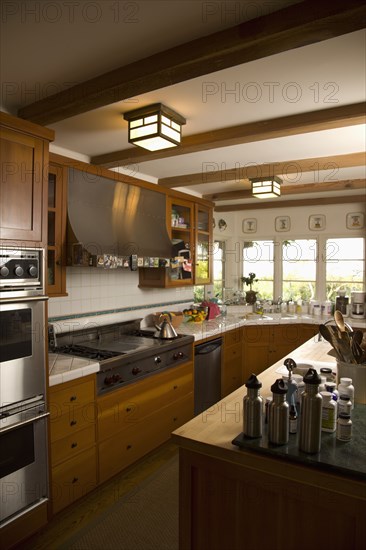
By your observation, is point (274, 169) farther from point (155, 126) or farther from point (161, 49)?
point (161, 49)

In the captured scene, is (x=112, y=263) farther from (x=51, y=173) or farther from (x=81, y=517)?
(x=81, y=517)

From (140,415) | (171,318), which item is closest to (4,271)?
(140,415)

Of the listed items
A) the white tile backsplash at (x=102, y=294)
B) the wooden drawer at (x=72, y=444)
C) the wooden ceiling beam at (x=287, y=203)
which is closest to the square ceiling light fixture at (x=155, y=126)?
the white tile backsplash at (x=102, y=294)

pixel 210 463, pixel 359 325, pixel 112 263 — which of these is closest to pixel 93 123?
pixel 112 263

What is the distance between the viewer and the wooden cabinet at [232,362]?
439 cm

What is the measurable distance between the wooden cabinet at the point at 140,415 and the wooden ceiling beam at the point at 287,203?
290cm

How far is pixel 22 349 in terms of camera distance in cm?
204

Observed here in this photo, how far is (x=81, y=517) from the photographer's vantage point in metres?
2.36

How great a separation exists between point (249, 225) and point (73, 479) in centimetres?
461

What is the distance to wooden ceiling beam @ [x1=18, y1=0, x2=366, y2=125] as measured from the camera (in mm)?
1356

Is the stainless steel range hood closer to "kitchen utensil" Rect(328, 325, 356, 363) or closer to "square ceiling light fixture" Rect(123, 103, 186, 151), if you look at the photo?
"square ceiling light fixture" Rect(123, 103, 186, 151)

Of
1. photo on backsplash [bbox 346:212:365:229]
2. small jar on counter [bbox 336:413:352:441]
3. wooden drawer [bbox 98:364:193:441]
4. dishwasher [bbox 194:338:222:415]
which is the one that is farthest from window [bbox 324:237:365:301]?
small jar on counter [bbox 336:413:352:441]

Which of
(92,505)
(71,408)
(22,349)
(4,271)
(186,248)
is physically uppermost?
(186,248)

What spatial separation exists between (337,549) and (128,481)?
6.16 ft
